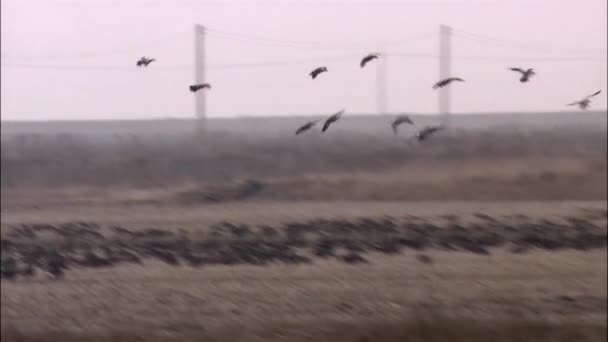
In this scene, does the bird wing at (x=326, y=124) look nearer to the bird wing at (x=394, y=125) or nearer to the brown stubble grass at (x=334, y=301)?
the bird wing at (x=394, y=125)

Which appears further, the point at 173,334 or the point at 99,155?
the point at 99,155

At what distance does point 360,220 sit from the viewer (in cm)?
316

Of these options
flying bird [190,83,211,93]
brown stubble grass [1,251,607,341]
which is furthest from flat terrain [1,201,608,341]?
flying bird [190,83,211,93]

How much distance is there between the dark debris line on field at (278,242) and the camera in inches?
121

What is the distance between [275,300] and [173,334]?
1.27ft

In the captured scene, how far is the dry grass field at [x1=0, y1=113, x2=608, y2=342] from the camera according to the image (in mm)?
2885

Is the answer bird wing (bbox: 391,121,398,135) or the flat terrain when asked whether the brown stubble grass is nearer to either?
the flat terrain

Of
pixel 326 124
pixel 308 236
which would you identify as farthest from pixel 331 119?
pixel 308 236

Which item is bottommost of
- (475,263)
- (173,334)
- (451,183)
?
(173,334)

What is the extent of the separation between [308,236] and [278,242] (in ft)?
0.39

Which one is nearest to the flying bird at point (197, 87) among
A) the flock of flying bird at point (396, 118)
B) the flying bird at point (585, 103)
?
the flock of flying bird at point (396, 118)

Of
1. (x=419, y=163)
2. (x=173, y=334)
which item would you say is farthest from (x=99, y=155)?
(x=419, y=163)

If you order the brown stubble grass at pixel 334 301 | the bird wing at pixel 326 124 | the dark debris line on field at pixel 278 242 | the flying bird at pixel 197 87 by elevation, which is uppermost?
the flying bird at pixel 197 87

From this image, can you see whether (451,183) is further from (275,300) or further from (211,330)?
(211,330)
